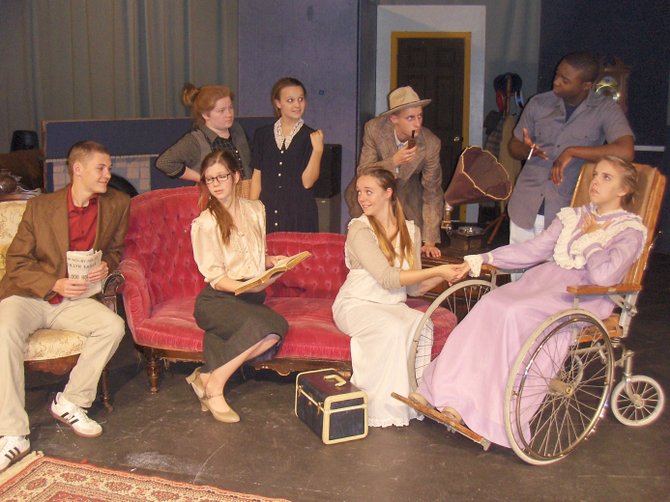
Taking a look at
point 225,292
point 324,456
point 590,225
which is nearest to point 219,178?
point 225,292

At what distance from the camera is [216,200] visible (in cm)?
416

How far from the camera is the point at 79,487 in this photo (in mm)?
3402

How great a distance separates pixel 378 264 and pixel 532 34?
6.21 meters

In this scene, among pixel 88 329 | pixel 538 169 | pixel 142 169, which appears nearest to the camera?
pixel 88 329

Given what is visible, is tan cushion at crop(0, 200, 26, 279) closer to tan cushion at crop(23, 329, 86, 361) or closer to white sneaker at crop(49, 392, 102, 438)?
tan cushion at crop(23, 329, 86, 361)

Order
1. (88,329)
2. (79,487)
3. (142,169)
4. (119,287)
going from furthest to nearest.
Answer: (142,169) < (119,287) < (88,329) < (79,487)

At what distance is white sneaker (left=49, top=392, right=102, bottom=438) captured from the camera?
387 centimetres

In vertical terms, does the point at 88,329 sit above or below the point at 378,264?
below

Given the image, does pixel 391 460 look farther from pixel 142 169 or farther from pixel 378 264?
pixel 142 169

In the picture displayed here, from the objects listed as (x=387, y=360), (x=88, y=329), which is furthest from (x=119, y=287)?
(x=387, y=360)

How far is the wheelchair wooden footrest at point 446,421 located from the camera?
143 inches

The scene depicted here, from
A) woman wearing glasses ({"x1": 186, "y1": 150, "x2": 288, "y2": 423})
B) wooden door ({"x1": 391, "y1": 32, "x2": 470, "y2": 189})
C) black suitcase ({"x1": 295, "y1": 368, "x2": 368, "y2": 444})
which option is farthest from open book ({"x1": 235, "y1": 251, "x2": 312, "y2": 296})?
wooden door ({"x1": 391, "y1": 32, "x2": 470, "y2": 189})

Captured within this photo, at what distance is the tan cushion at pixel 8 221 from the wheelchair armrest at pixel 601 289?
277cm

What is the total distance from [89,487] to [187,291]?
1.54 m
